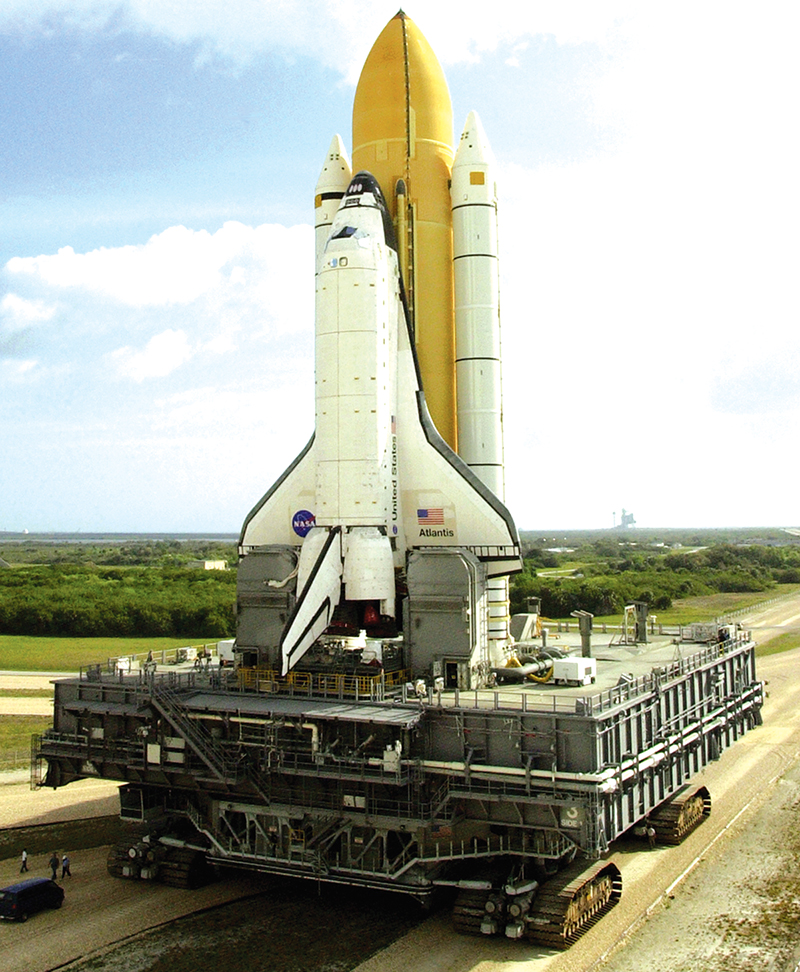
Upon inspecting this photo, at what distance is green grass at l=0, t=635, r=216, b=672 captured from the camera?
50281 mm

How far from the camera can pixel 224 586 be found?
74500mm

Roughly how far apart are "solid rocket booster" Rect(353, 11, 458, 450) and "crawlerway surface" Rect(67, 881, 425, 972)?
13.4m

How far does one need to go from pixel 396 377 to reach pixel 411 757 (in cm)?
1086

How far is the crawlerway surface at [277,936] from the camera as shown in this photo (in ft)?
53.6

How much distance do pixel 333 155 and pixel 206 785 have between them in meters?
19.1

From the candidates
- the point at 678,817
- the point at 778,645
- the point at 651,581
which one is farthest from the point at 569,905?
the point at 651,581

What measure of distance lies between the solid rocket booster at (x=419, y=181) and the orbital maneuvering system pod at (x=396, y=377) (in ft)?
0.14

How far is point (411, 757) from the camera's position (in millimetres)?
18078

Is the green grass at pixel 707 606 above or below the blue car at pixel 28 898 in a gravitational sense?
above

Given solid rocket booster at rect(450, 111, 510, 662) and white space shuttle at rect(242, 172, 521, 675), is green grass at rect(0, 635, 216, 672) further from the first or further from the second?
white space shuttle at rect(242, 172, 521, 675)

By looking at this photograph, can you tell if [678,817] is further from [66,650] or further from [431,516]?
[66,650]

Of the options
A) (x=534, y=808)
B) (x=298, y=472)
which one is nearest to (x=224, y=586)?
(x=298, y=472)

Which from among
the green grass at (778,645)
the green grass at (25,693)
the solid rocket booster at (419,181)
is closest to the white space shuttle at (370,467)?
the solid rocket booster at (419,181)

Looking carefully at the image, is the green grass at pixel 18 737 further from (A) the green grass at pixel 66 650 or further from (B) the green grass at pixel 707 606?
(B) the green grass at pixel 707 606
